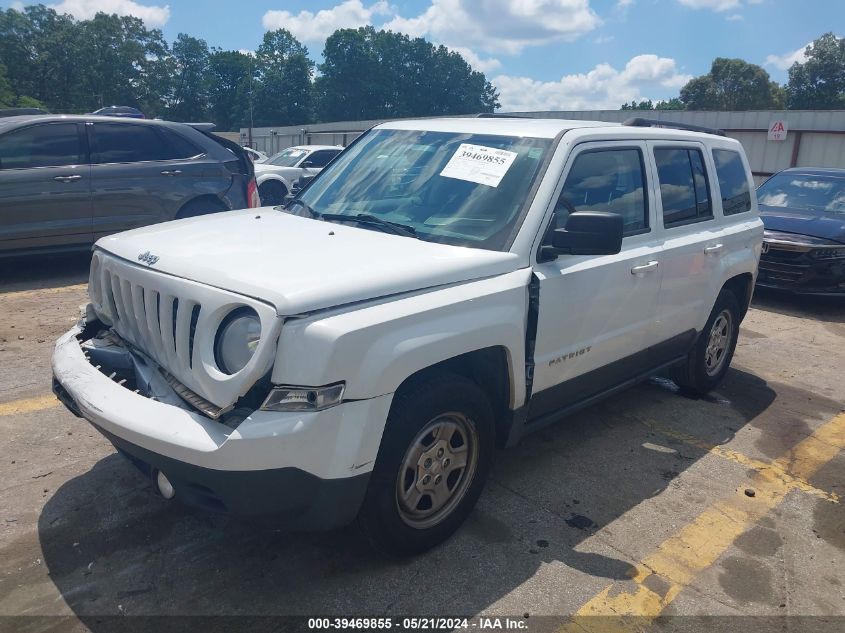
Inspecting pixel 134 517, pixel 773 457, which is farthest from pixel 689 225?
pixel 134 517

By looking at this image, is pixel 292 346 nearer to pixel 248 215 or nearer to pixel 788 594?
pixel 248 215

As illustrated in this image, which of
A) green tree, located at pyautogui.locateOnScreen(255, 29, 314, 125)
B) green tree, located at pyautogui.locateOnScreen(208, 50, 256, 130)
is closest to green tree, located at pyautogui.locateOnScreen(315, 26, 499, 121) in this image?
green tree, located at pyautogui.locateOnScreen(255, 29, 314, 125)

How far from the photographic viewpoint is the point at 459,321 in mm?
2883

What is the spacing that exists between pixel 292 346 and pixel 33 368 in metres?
3.60

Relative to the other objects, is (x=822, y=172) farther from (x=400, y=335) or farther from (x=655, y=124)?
(x=400, y=335)

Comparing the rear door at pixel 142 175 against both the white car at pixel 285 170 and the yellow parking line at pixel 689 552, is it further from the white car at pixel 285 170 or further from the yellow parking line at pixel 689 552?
the yellow parking line at pixel 689 552

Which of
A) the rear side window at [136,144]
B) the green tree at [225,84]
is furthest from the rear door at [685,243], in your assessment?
the green tree at [225,84]

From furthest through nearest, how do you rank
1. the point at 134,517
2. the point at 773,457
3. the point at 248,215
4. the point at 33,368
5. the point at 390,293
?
1. the point at 33,368
2. the point at 773,457
3. the point at 248,215
4. the point at 134,517
5. the point at 390,293

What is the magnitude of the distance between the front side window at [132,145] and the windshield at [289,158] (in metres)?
7.46

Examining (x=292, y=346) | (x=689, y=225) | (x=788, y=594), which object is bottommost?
(x=788, y=594)

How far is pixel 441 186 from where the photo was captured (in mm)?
3627

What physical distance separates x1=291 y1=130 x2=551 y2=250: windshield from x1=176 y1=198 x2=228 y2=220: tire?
4.57 meters

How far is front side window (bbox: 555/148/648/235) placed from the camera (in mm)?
3646

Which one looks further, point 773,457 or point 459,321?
point 773,457
